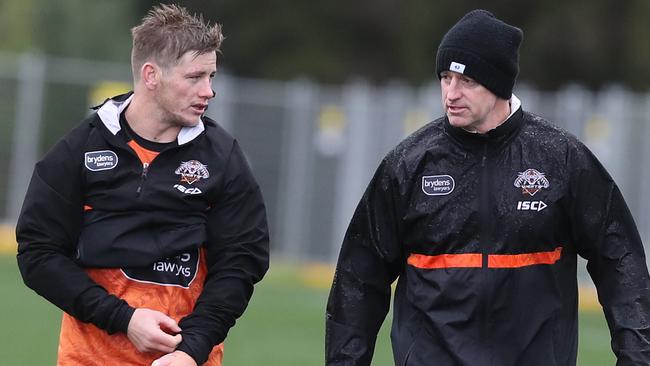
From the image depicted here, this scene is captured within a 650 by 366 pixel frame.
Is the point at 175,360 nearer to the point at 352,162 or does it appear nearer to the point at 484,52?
the point at 484,52

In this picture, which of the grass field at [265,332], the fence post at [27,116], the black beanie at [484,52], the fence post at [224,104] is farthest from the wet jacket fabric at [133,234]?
the fence post at [27,116]

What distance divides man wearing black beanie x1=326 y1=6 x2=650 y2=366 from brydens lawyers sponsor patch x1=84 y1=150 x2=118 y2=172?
1.06m

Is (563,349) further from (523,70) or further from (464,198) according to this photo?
(523,70)

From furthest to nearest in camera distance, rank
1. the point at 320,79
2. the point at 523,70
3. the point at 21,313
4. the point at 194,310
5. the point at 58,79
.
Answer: the point at 320,79 < the point at 523,70 < the point at 58,79 < the point at 21,313 < the point at 194,310

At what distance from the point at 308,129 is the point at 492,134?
16.7 meters

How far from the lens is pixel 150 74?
587cm

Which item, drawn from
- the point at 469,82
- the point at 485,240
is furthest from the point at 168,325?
the point at 469,82

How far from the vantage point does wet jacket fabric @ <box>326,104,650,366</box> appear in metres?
5.83

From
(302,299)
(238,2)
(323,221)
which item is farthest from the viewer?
(238,2)

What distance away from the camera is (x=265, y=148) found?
2325 cm

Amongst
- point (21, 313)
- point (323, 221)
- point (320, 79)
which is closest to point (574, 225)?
point (21, 313)

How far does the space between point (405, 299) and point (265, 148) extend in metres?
17.3

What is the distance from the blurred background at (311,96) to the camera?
62.6 feet

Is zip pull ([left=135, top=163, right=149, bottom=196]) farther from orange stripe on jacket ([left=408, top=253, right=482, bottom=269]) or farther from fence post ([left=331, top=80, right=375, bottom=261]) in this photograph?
fence post ([left=331, top=80, right=375, bottom=261])
